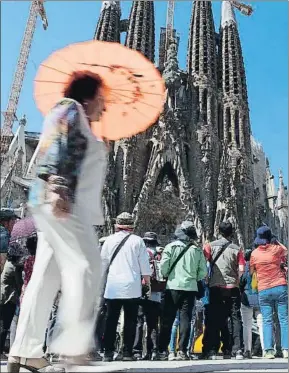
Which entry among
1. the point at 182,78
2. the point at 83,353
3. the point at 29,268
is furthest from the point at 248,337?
the point at 182,78

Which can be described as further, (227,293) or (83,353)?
(227,293)

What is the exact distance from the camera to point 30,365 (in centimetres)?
255

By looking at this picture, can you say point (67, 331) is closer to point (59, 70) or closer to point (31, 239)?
point (59, 70)

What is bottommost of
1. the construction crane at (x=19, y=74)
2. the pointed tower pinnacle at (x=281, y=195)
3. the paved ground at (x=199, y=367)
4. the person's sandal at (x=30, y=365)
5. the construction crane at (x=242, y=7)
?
the paved ground at (x=199, y=367)

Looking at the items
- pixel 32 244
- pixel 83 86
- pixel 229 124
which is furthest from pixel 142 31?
pixel 83 86

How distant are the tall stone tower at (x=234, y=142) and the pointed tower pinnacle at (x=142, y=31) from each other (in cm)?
561

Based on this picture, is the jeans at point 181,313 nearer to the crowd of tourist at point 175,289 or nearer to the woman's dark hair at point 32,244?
the crowd of tourist at point 175,289

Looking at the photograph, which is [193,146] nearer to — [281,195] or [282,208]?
[282,208]

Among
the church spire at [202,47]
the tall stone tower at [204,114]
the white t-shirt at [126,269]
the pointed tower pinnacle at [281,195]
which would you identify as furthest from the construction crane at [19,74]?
the white t-shirt at [126,269]

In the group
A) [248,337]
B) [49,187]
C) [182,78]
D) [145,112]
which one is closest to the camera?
[49,187]

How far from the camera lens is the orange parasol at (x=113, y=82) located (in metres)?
2.98

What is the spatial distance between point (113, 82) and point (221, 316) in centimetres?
309

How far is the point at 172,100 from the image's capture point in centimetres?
3070

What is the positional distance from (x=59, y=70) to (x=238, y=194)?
2741cm
